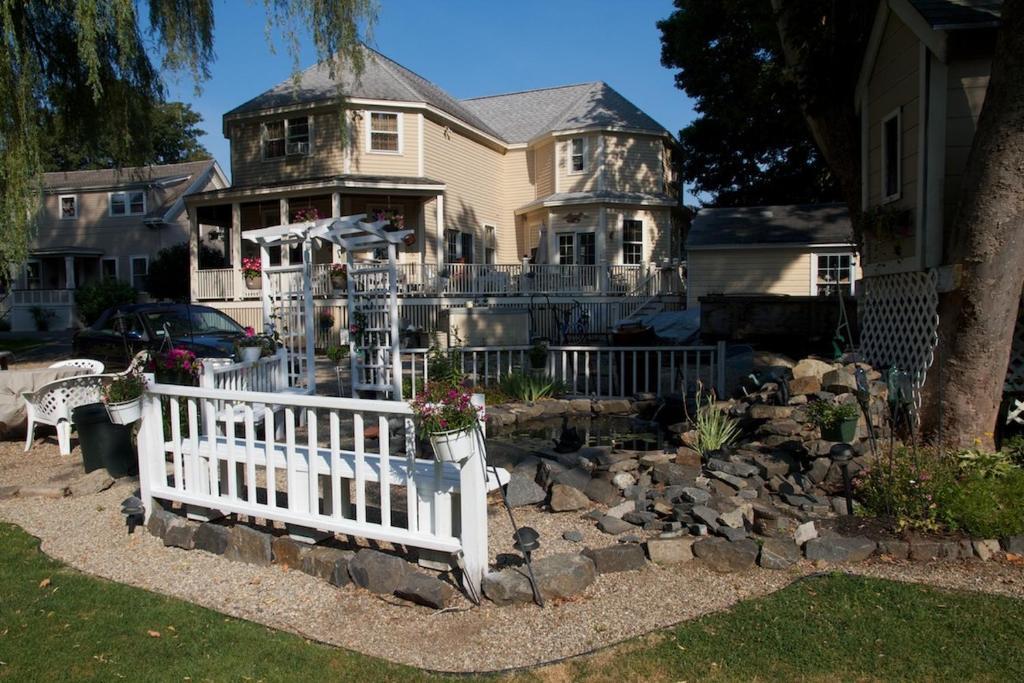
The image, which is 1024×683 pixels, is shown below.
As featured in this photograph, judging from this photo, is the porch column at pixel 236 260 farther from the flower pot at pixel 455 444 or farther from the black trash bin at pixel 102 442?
the flower pot at pixel 455 444

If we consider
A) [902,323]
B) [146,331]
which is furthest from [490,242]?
[902,323]

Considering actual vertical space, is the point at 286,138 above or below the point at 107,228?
above

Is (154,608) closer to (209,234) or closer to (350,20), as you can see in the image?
(350,20)

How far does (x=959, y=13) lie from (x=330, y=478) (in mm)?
7080

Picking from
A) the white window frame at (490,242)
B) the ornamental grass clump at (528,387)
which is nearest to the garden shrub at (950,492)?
the ornamental grass clump at (528,387)

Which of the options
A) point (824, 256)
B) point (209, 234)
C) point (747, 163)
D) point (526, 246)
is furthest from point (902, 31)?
point (209, 234)

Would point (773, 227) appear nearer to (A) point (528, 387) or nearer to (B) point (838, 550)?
(A) point (528, 387)

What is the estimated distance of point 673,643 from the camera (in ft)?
11.6

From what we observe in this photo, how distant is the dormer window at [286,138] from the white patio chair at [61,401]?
15.4 meters

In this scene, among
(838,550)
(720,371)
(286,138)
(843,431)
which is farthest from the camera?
(286,138)

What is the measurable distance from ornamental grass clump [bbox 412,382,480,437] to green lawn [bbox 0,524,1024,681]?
3.75ft

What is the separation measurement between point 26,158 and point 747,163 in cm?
2708

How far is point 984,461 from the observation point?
533 cm

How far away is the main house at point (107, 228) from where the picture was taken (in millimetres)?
31625
